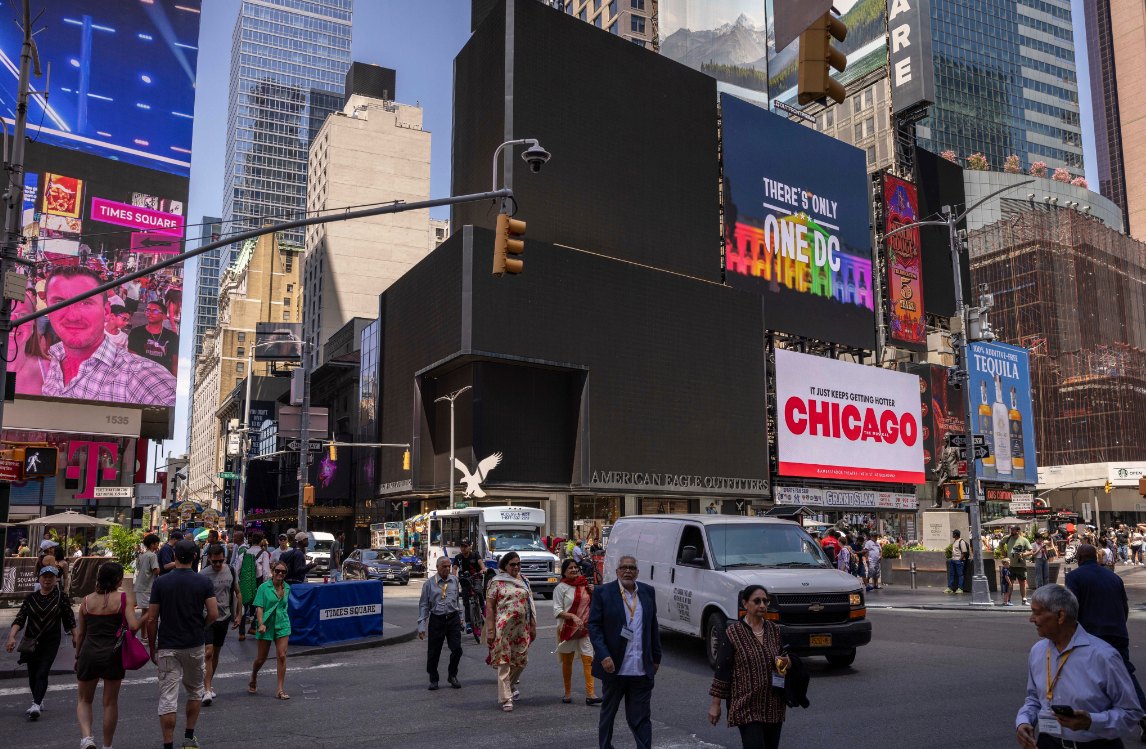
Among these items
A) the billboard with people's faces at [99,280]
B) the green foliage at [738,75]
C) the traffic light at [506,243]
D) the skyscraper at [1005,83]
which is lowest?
the traffic light at [506,243]

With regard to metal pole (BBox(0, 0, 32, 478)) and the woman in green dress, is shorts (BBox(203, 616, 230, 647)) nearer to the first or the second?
the woman in green dress

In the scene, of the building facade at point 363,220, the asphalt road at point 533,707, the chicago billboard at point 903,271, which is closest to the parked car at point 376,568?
the asphalt road at point 533,707

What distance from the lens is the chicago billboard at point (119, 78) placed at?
55.9 m

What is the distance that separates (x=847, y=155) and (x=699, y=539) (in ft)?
217

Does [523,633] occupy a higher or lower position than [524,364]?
lower

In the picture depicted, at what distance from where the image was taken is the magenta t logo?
59.0 meters

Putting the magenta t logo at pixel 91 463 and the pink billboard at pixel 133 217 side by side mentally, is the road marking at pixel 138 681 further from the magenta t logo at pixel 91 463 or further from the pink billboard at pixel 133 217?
the magenta t logo at pixel 91 463

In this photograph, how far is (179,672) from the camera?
29.2 ft

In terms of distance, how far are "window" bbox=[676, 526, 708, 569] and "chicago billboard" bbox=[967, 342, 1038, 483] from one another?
2550 inches

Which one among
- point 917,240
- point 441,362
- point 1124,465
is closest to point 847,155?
point 917,240

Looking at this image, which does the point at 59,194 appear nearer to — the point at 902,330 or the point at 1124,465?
the point at 902,330

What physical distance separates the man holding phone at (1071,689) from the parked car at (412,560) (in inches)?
1477

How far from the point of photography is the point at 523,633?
11008mm

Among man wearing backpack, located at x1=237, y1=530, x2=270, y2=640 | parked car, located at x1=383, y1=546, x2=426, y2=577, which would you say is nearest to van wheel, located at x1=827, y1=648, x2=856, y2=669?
man wearing backpack, located at x1=237, y1=530, x2=270, y2=640
